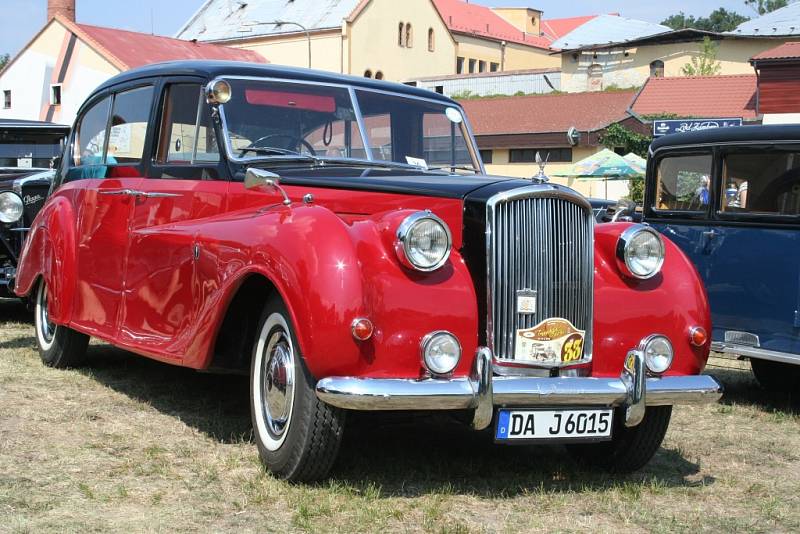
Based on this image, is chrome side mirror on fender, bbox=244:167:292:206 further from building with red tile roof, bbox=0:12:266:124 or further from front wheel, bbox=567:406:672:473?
building with red tile roof, bbox=0:12:266:124

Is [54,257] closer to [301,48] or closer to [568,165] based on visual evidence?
[568,165]

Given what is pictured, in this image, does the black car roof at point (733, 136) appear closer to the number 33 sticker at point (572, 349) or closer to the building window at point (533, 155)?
the number 33 sticker at point (572, 349)

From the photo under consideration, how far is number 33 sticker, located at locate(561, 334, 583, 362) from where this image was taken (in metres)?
4.63

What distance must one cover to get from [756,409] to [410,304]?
3.86 metres

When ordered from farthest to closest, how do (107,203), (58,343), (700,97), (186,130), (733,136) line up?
(700,97) < (733,136) < (58,343) < (107,203) < (186,130)

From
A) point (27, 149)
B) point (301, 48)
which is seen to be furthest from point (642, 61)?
point (27, 149)

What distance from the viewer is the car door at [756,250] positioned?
6992 mm

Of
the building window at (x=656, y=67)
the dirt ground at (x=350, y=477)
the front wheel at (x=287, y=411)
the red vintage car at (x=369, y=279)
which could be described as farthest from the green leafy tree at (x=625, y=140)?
the front wheel at (x=287, y=411)

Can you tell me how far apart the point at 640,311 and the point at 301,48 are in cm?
5723

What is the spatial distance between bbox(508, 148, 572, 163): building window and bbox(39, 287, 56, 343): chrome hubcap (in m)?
37.0

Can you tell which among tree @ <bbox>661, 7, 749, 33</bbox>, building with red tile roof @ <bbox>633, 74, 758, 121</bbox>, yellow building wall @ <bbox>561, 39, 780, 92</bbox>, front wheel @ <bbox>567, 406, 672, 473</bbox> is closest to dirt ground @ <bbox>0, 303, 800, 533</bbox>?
front wheel @ <bbox>567, 406, 672, 473</bbox>

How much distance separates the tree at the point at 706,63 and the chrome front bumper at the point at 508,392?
1802 inches

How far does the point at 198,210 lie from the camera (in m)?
5.59

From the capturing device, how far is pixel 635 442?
504 cm
